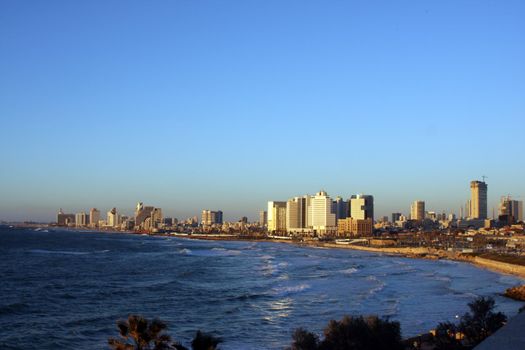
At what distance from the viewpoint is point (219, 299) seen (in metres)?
39.3

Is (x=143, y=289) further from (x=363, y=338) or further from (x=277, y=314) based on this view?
(x=363, y=338)

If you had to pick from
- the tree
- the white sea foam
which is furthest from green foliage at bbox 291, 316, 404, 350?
the white sea foam

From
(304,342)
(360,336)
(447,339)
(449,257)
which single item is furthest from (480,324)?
(449,257)

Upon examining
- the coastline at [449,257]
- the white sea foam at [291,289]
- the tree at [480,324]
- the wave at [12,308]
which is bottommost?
the coastline at [449,257]

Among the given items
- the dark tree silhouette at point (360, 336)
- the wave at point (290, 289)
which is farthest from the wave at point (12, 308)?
the dark tree silhouette at point (360, 336)

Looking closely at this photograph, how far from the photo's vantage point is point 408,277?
57906mm

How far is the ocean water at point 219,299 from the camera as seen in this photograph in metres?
28.3

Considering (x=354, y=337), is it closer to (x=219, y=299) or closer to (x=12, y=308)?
(x=219, y=299)

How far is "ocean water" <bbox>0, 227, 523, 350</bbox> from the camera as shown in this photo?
28266 mm

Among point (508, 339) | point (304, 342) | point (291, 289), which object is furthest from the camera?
point (291, 289)

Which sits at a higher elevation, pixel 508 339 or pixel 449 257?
pixel 508 339

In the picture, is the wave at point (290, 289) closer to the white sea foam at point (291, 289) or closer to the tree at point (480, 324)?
the white sea foam at point (291, 289)

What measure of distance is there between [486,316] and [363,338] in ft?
21.6

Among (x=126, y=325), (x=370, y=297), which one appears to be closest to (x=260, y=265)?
(x=370, y=297)
